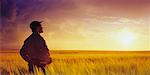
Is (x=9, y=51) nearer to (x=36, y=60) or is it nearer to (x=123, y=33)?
(x=36, y=60)

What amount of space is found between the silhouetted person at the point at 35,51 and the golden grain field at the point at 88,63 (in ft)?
0.14

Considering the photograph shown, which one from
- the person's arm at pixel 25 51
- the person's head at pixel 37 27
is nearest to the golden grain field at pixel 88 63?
the person's arm at pixel 25 51

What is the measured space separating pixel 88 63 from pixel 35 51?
46 centimetres

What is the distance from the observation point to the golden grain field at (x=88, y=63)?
6734 millimetres

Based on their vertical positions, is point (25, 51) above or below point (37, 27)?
below

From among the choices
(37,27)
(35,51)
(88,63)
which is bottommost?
(88,63)

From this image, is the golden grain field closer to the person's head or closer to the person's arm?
the person's arm

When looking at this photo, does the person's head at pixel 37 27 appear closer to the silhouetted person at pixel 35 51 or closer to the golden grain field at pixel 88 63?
the silhouetted person at pixel 35 51

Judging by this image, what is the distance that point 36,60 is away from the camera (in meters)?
6.75

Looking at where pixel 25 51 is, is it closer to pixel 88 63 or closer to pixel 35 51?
pixel 35 51

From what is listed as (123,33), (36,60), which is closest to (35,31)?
(36,60)

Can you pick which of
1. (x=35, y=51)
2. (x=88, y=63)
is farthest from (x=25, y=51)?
(x=88, y=63)

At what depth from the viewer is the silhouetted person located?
6734 millimetres

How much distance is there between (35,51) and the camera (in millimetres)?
6758
